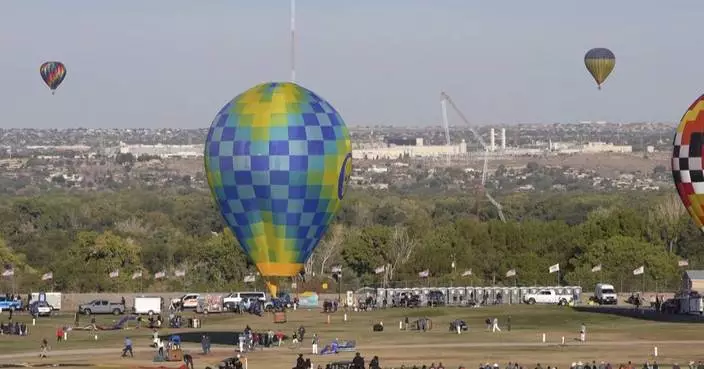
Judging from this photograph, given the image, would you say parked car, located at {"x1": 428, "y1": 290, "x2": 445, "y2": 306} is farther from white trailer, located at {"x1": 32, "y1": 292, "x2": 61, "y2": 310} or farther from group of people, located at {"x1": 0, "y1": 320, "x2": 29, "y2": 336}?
group of people, located at {"x1": 0, "y1": 320, "x2": 29, "y2": 336}

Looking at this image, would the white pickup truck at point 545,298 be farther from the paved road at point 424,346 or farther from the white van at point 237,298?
the paved road at point 424,346

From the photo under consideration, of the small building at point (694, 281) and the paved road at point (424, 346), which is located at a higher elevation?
the small building at point (694, 281)

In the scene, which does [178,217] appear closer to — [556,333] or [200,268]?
[200,268]

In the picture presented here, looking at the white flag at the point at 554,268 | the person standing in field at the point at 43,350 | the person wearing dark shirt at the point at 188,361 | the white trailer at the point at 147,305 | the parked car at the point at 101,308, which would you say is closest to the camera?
the person wearing dark shirt at the point at 188,361

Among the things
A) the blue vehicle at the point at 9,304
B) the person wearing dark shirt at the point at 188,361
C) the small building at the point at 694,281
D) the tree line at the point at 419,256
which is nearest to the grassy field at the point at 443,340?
the person wearing dark shirt at the point at 188,361

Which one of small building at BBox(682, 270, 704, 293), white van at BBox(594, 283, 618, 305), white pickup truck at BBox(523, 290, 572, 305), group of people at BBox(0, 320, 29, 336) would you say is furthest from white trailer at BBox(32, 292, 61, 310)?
small building at BBox(682, 270, 704, 293)
